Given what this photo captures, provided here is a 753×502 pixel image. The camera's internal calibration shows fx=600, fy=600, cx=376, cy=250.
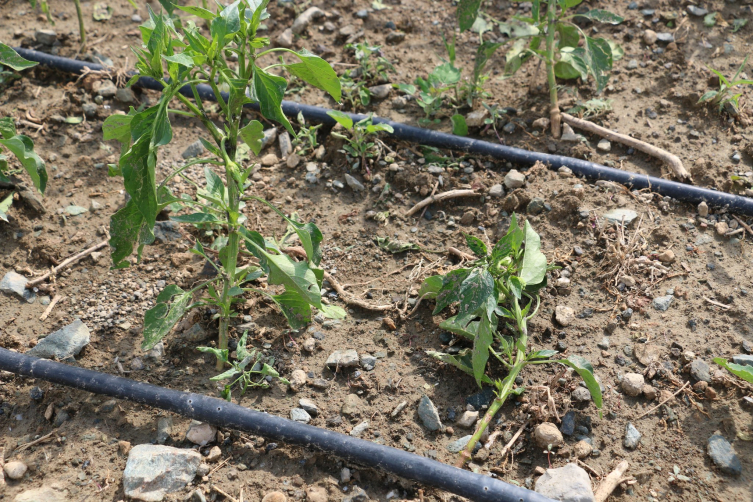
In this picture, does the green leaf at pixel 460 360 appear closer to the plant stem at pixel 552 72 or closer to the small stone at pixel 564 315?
the small stone at pixel 564 315

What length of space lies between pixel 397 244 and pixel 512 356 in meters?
0.87

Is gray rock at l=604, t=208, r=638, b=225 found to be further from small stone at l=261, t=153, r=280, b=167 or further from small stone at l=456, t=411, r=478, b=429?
small stone at l=261, t=153, r=280, b=167

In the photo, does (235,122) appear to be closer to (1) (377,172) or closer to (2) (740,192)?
(1) (377,172)

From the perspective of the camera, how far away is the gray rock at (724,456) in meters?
2.23

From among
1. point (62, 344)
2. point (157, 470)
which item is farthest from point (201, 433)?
point (62, 344)

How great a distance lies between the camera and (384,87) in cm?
380

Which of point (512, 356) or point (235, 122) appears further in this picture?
point (512, 356)

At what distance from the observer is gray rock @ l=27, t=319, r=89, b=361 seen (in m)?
2.59

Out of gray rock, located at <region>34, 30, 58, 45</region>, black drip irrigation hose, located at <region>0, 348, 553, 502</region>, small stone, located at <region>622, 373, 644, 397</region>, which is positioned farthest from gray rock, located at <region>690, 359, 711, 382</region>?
gray rock, located at <region>34, 30, 58, 45</region>

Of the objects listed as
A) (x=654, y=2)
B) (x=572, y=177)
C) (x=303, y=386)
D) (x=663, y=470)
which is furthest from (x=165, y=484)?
(x=654, y=2)

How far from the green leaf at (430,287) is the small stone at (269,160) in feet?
4.21

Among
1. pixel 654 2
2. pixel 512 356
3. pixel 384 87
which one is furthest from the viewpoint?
pixel 654 2

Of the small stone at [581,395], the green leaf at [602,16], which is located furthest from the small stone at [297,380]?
the green leaf at [602,16]

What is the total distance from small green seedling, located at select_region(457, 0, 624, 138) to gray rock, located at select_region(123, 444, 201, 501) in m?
2.65
